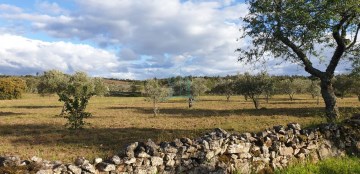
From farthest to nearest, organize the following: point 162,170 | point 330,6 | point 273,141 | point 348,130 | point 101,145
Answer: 1. point 101,145
2. point 330,6
3. point 348,130
4. point 273,141
5. point 162,170

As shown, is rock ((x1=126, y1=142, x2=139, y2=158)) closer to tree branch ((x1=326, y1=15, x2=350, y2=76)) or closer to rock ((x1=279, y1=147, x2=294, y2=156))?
rock ((x1=279, y1=147, x2=294, y2=156))

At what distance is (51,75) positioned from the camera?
2854 inches

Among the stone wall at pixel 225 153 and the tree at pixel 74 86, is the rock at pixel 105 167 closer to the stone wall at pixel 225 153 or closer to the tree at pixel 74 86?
the stone wall at pixel 225 153

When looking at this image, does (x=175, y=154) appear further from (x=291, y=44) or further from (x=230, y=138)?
(x=291, y=44)

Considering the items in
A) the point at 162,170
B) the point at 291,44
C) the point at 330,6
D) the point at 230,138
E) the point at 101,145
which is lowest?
the point at 101,145

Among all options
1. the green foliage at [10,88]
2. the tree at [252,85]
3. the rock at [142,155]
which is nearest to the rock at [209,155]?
the rock at [142,155]

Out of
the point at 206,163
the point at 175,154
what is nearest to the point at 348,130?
the point at 206,163

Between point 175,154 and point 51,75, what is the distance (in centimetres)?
6862

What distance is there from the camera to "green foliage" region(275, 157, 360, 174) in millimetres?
10289

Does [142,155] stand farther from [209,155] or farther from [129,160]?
[209,155]

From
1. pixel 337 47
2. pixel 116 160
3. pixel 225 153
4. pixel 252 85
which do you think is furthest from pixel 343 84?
pixel 116 160

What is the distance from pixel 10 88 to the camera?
122m

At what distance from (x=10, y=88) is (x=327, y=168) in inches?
5022

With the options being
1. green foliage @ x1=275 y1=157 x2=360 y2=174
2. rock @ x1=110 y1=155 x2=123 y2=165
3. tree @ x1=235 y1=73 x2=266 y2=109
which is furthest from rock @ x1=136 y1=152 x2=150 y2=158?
tree @ x1=235 y1=73 x2=266 y2=109
